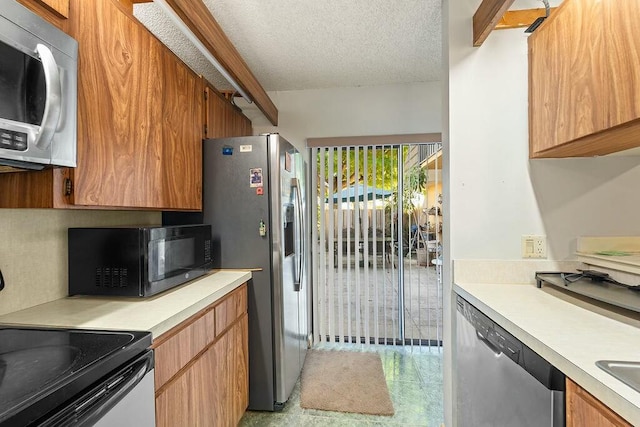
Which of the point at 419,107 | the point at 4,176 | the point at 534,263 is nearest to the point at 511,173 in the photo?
the point at 534,263

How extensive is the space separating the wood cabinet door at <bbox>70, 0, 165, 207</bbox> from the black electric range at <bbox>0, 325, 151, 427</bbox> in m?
0.49

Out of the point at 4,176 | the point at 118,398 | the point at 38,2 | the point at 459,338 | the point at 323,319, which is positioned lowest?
the point at 323,319

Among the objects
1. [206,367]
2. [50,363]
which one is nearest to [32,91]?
[50,363]

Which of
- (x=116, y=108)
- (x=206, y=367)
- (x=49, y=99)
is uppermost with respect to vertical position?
(x=116, y=108)

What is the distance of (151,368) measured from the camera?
1.06m

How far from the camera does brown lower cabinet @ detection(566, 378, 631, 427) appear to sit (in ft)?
2.16

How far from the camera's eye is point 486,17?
4.97 feet

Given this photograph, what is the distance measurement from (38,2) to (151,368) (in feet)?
4.10

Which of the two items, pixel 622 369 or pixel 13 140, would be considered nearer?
pixel 622 369

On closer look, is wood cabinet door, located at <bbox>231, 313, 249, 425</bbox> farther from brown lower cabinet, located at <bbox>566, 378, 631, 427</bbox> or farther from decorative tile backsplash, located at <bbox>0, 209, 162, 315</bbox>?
brown lower cabinet, located at <bbox>566, 378, 631, 427</bbox>

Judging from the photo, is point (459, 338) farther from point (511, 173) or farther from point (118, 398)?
point (118, 398)

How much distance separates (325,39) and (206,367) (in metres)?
2.19

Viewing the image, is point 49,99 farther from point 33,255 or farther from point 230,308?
point 230,308

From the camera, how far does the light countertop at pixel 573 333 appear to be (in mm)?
671
